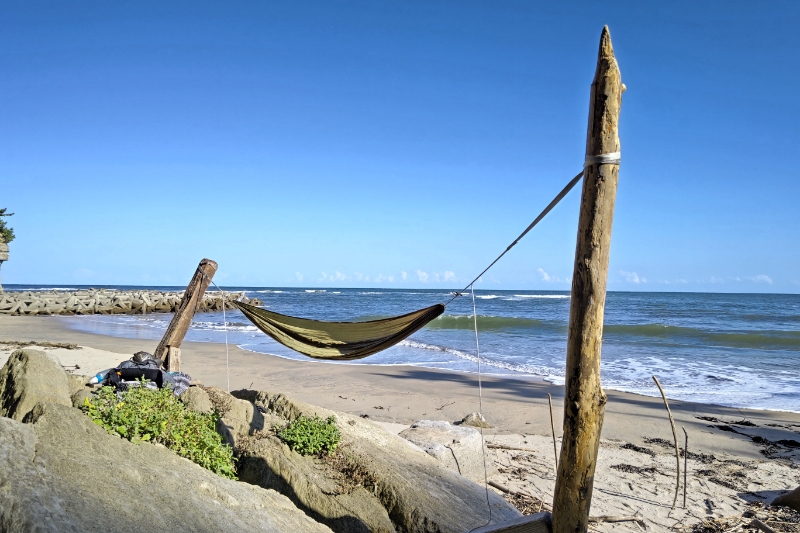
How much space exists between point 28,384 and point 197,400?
3.60 ft

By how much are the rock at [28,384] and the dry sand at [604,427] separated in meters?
3.46

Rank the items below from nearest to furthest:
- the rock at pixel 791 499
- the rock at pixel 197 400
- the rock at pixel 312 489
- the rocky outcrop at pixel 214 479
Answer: the rocky outcrop at pixel 214 479 < the rock at pixel 791 499 < the rock at pixel 312 489 < the rock at pixel 197 400

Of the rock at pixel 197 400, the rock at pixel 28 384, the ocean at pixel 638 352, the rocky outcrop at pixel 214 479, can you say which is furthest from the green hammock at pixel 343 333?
the ocean at pixel 638 352

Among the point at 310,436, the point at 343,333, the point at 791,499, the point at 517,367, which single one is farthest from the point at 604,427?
the point at 517,367

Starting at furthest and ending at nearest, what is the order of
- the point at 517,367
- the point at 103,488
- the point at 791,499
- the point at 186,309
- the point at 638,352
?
the point at 638,352, the point at 517,367, the point at 186,309, the point at 791,499, the point at 103,488

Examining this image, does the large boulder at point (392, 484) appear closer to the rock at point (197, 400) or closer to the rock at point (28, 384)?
the rock at point (197, 400)

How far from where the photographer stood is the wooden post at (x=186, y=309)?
16.9 feet

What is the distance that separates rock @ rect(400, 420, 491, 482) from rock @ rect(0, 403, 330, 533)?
78.5 inches

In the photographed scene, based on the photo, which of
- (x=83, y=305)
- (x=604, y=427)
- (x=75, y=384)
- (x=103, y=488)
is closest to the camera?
(x=103, y=488)

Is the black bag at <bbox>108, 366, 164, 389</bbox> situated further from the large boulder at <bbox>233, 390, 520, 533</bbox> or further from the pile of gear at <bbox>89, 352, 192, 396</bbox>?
the large boulder at <bbox>233, 390, 520, 533</bbox>

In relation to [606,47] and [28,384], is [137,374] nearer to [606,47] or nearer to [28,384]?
[28,384]

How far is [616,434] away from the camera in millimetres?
6297

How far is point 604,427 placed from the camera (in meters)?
6.51

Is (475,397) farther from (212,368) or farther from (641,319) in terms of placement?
(641,319)
